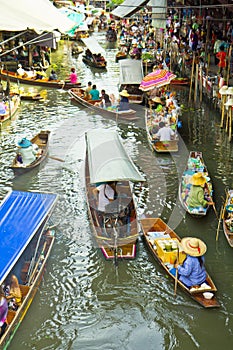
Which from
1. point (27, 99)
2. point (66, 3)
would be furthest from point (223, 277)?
point (66, 3)

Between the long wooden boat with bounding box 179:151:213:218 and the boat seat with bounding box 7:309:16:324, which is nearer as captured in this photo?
the boat seat with bounding box 7:309:16:324

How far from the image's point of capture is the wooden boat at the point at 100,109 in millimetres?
16094

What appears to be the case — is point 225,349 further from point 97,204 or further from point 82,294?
point 97,204

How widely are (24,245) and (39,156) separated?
5.59 m

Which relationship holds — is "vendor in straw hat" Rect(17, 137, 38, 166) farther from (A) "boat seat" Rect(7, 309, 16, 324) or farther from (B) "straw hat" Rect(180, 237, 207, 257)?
(B) "straw hat" Rect(180, 237, 207, 257)

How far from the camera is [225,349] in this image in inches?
253

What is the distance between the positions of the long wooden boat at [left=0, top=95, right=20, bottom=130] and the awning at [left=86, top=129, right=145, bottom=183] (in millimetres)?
5676

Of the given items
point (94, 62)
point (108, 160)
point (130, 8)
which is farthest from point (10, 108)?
point (94, 62)

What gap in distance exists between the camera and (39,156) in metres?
12.1

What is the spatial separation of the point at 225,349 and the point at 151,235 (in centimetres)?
274

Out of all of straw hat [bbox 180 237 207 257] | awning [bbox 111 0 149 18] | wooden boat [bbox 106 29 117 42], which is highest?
awning [bbox 111 0 149 18]

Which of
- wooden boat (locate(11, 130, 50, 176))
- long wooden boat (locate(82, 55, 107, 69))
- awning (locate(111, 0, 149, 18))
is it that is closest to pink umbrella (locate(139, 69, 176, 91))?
wooden boat (locate(11, 130, 50, 176))

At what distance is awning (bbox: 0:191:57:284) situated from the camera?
256 inches

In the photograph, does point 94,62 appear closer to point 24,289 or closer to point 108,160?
point 108,160
